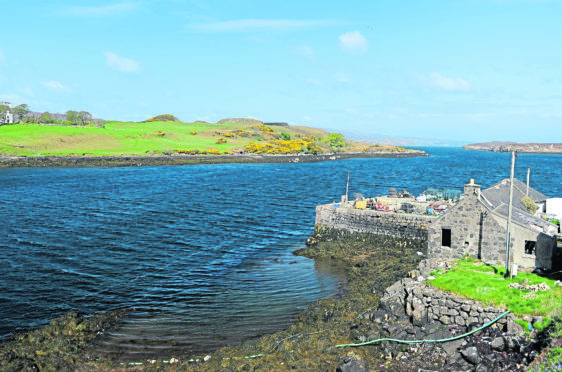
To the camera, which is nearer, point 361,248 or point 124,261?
point 124,261

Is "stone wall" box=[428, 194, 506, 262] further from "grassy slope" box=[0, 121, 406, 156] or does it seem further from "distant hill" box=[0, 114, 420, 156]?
"grassy slope" box=[0, 121, 406, 156]

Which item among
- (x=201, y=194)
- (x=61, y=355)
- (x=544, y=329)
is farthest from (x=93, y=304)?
(x=201, y=194)

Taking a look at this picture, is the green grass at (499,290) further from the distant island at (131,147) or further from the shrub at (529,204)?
the distant island at (131,147)

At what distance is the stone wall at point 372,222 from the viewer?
35.0m

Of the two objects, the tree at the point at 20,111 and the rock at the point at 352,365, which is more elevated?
the tree at the point at 20,111

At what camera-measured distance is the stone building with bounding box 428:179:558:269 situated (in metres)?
23.2

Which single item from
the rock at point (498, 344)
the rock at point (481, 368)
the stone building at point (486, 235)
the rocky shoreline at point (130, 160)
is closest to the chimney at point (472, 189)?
the stone building at point (486, 235)

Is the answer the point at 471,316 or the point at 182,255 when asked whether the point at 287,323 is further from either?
the point at 182,255

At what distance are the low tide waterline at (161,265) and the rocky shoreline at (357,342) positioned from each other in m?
1.30

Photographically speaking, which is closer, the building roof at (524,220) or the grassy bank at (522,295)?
the grassy bank at (522,295)

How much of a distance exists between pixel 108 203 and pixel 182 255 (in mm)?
27162

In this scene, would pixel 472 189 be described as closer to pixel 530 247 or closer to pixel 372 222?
pixel 530 247

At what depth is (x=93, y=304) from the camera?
24.5 meters

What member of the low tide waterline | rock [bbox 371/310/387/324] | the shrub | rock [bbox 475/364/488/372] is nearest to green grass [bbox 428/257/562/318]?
rock [bbox 371/310/387/324]
